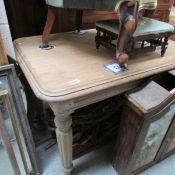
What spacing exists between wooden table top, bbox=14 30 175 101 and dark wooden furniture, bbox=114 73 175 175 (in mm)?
96

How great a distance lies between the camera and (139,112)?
730 mm

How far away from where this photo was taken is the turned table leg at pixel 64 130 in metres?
0.67

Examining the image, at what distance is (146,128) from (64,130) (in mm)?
354

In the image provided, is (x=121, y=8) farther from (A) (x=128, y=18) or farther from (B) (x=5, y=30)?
(B) (x=5, y=30)

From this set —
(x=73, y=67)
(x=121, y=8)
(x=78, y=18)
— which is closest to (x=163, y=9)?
(x=78, y=18)

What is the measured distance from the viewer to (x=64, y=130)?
767 millimetres

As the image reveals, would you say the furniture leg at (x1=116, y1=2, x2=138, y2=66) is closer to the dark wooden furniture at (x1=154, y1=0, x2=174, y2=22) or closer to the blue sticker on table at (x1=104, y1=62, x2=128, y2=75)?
the blue sticker on table at (x1=104, y1=62, x2=128, y2=75)

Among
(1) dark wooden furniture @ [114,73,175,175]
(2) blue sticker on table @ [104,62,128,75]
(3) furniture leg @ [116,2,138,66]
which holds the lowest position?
(1) dark wooden furniture @ [114,73,175,175]

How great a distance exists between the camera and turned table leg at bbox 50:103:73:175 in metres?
0.67

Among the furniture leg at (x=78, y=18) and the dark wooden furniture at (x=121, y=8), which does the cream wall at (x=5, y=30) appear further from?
the furniture leg at (x=78, y=18)

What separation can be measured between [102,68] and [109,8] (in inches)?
9.5

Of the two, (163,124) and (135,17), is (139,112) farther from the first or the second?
(135,17)

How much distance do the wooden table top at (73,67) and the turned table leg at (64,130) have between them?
0.07 m

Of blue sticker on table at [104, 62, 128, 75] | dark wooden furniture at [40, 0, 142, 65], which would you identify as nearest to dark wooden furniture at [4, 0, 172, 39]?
dark wooden furniture at [40, 0, 142, 65]
